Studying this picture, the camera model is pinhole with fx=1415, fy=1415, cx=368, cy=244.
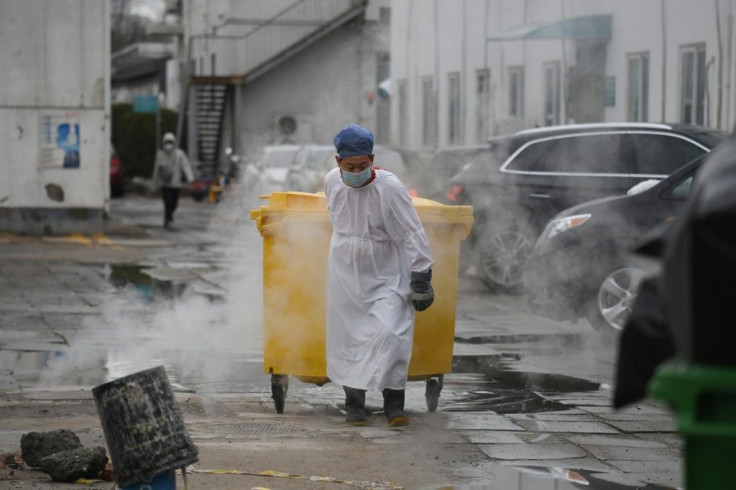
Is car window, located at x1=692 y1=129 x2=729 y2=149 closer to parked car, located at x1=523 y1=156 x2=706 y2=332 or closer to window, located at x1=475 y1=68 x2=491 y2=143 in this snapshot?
parked car, located at x1=523 y1=156 x2=706 y2=332

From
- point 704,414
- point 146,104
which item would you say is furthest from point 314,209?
point 146,104

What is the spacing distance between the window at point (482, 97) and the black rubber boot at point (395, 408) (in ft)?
51.1

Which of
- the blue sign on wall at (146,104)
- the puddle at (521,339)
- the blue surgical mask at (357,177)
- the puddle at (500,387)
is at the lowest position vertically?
the puddle at (521,339)

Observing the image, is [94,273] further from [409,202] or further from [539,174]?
[409,202]

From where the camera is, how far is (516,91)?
22.3m

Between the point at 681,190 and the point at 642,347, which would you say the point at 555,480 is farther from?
the point at 681,190

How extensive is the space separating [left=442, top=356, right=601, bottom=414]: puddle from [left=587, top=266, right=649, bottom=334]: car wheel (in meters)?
1.25

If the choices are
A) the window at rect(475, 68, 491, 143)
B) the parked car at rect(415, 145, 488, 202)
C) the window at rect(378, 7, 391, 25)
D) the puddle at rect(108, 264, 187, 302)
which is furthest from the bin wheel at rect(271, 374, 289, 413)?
the window at rect(378, 7, 391, 25)

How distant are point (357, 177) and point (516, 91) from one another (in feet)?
50.8

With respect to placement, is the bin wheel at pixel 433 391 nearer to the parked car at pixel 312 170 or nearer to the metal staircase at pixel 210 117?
the parked car at pixel 312 170

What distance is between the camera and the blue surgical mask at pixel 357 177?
716cm

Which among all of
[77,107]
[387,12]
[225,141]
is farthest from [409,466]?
[225,141]

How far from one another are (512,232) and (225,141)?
2845cm

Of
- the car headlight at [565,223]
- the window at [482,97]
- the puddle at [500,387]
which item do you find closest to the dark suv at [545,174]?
the car headlight at [565,223]
